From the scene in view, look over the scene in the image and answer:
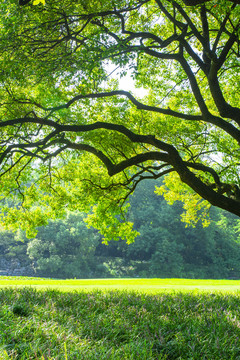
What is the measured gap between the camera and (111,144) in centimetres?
1053

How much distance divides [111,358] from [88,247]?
49.3 m

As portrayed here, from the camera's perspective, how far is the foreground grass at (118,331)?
10.5ft

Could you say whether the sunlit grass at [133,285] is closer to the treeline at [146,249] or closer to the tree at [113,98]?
the tree at [113,98]

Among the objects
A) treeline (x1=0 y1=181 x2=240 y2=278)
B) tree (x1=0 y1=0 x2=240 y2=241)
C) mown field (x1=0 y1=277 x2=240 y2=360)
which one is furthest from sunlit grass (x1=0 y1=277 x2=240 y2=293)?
treeline (x1=0 y1=181 x2=240 y2=278)

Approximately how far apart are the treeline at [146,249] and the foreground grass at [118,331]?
147ft

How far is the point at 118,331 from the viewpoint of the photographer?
405 cm

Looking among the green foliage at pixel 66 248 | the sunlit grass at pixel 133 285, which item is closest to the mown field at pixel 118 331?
the sunlit grass at pixel 133 285

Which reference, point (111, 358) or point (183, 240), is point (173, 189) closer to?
point (111, 358)

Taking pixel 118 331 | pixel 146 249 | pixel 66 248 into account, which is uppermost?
pixel 66 248

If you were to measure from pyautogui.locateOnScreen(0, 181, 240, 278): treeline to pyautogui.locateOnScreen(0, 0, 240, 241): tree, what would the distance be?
124 feet

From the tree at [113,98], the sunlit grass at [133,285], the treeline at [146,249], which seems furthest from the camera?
the treeline at [146,249]

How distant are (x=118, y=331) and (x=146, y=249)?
47.7 meters

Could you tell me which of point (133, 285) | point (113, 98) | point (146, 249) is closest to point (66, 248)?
point (146, 249)

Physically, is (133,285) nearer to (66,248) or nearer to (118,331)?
(118,331)
